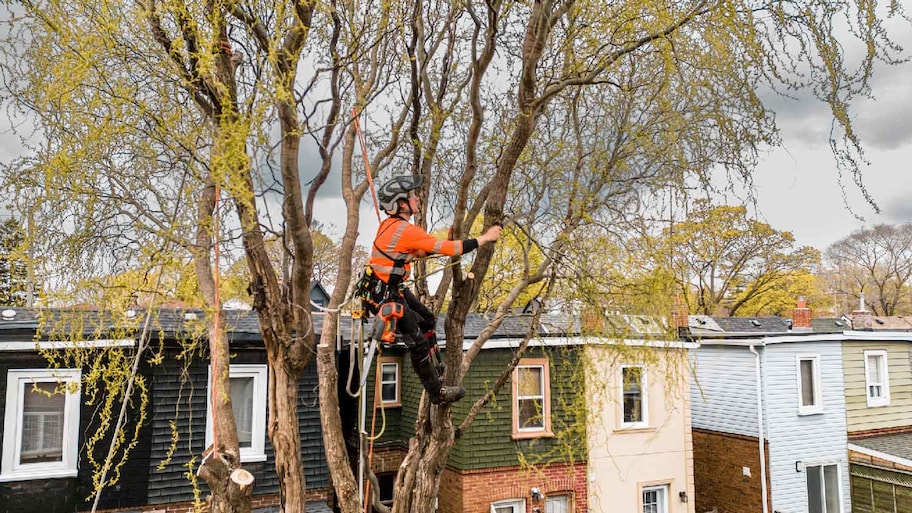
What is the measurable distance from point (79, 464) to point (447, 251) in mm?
7312

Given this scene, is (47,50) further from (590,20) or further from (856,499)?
(856,499)

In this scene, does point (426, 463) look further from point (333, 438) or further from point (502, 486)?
point (502, 486)

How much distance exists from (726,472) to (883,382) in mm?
4705

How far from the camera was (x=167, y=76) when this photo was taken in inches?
201

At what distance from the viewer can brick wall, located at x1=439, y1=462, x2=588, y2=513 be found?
11.0 metres

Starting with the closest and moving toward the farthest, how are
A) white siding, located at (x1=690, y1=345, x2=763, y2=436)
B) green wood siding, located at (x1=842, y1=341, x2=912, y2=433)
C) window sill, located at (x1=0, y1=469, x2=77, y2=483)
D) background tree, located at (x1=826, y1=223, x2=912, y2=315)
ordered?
window sill, located at (x1=0, y1=469, x2=77, y2=483) < white siding, located at (x1=690, y1=345, x2=763, y2=436) < green wood siding, located at (x1=842, y1=341, x2=912, y2=433) < background tree, located at (x1=826, y1=223, x2=912, y2=315)

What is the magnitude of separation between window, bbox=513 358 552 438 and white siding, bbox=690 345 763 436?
4.12 metres

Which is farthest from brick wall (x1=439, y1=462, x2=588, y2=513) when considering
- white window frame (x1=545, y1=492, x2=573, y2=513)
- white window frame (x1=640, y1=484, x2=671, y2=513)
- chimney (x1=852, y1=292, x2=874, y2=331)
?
chimney (x1=852, y1=292, x2=874, y2=331)

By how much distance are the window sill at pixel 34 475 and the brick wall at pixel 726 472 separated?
1284 cm

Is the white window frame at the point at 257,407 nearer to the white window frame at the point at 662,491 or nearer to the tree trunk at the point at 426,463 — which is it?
the tree trunk at the point at 426,463

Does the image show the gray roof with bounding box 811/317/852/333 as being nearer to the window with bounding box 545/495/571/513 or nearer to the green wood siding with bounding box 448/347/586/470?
the window with bounding box 545/495/571/513

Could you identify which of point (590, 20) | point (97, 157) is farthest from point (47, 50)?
point (590, 20)

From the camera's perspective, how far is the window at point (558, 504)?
11547 millimetres

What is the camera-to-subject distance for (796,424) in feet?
45.4
